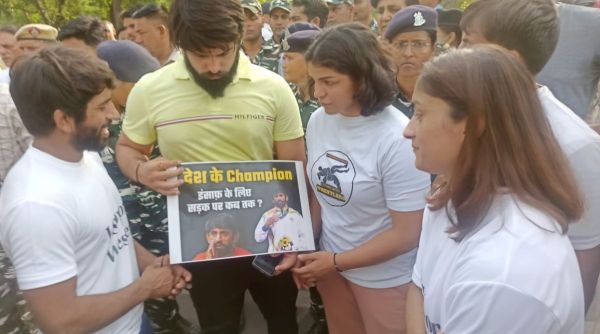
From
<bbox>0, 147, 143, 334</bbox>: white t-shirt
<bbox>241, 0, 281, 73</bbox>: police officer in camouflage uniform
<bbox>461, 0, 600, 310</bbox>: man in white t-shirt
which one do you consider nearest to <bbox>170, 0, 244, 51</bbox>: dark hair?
<bbox>0, 147, 143, 334</bbox>: white t-shirt

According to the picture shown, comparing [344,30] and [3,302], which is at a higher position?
[344,30]

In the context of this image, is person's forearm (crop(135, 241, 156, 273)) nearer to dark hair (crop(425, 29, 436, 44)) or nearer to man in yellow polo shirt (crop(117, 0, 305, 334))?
man in yellow polo shirt (crop(117, 0, 305, 334))

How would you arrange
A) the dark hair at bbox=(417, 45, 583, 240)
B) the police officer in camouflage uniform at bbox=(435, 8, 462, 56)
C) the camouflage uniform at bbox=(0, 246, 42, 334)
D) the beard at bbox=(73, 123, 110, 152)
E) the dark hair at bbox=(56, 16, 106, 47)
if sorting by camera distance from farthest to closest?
the dark hair at bbox=(56, 16, 106, 47)
the police officer in camouflage uniform at bbox=(435, 8, 462, 56)
the camouflage uniform at bbox=(0, 246, 42, 334)
the beard at bbox=(73, 123, 110, 152)
the dark hair at bbox=(417, 45, 583, 240)

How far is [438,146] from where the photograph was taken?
4.33 ft

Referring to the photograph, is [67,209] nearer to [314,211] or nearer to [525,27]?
[314,211]

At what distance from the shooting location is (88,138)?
1.82 metres

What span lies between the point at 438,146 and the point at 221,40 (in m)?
1.17

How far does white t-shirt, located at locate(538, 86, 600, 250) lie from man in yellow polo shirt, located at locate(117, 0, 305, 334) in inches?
44.4

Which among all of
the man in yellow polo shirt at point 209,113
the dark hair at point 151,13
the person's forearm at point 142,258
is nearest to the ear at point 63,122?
the man in yellow polo shirt at point 209,113

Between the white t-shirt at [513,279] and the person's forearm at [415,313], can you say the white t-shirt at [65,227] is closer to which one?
the person's forearm at [415,313]

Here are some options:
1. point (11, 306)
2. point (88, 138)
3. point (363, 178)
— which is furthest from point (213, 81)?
point (11, 306)

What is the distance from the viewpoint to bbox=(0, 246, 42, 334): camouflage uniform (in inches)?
112

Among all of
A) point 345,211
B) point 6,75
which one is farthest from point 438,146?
point 6,75

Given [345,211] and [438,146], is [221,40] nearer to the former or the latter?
[345,211]
